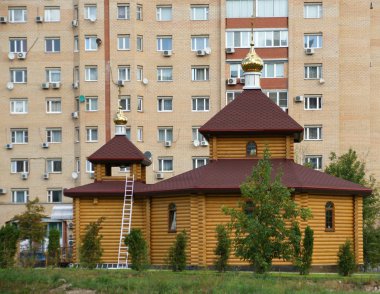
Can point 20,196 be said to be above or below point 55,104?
below

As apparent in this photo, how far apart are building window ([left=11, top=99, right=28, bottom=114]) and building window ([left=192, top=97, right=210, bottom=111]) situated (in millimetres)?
10070

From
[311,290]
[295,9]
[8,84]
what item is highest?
[295,9]

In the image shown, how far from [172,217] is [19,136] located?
2728 centimetres

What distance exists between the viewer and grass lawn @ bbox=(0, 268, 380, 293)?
31.4 meters

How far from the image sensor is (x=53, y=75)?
218 feet

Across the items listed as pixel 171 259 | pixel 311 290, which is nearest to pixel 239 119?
pixel 171 259

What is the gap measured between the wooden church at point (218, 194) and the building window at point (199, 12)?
22.3m

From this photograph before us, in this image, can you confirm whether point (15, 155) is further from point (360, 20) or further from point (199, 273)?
point (199, 273)

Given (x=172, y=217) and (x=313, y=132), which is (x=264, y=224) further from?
(x=313, y=132)

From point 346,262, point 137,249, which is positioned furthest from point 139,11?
point 346,262

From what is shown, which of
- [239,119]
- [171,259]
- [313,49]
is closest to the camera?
[171,259]

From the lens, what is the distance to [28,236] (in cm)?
5138

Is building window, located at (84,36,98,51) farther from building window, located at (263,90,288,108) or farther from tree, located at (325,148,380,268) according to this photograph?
tree, located at (325,148,380,268)

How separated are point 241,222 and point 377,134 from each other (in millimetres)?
32943
